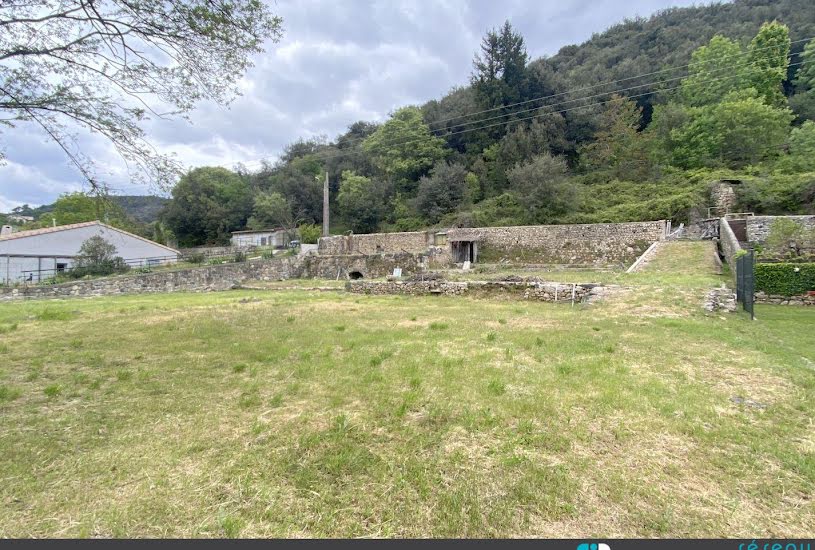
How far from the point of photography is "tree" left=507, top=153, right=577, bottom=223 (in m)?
30.6

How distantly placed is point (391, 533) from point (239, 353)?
15.8 feet

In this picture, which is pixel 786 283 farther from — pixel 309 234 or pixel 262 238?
pixel 262 238

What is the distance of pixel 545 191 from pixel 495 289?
20.4m

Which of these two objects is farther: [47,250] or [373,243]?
[373,243]

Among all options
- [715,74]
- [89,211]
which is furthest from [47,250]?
[715,74]

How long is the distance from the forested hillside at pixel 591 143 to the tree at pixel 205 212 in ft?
0.66

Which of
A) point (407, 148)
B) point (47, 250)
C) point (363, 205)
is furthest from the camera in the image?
point (407, 148)

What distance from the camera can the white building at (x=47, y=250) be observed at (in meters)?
27.1

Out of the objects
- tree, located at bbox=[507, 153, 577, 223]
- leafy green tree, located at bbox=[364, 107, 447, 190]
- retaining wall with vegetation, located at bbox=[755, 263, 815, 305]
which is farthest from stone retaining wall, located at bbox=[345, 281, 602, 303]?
leafy green tree, located at bbox=[364, 107, 447, 190]

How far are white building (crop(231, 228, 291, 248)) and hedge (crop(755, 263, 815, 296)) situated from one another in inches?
1683

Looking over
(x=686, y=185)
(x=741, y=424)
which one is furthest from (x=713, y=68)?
(x=741, y=424)

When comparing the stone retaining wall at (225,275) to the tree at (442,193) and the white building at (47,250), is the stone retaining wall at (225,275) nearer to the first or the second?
the white building at (47,250)

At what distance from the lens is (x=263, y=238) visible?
155 ft

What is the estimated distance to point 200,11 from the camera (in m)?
5.70
